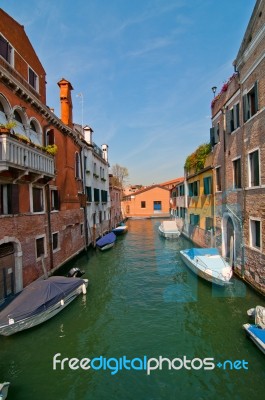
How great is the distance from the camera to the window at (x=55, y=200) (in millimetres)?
12862

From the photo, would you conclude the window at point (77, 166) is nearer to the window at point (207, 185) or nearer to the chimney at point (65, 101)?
the chimney at point (65, 101)

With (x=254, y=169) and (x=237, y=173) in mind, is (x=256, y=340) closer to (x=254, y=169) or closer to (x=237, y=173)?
(x=254, y=169)

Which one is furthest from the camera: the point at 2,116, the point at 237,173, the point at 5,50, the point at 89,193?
the point at 89,193

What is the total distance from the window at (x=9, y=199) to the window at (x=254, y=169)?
28.3ft

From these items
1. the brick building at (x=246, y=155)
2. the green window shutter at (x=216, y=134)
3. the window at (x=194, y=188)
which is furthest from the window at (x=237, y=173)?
the window at (x=194, y=188)

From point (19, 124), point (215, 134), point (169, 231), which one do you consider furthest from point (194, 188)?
point (19, 124)

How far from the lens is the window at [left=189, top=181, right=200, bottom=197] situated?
18978 millimetres

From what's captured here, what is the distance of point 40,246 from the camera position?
11297 mm

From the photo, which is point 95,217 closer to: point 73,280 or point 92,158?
point 92,158

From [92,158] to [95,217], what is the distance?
199 inches

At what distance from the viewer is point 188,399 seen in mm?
4898

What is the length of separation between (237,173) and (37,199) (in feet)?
29.0

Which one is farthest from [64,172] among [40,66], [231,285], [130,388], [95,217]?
[130,388]

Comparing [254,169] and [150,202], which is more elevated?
[254,169]
